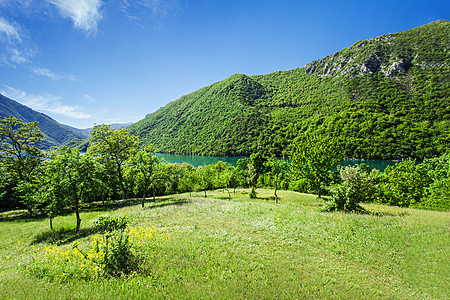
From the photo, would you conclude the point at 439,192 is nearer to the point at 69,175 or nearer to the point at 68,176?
the point at 69,175

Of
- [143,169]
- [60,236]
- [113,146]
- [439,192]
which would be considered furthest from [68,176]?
[439,192]

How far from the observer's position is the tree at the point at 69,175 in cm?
1850

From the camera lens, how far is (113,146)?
38.3 m

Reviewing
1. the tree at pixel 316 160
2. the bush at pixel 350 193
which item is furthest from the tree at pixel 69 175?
the tree at pixel 316 160

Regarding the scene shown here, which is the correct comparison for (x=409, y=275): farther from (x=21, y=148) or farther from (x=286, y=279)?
(x=21, y=148)

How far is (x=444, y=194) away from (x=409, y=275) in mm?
31346

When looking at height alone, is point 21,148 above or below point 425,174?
above

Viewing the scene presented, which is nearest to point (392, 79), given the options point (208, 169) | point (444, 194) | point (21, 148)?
point (444, 194)

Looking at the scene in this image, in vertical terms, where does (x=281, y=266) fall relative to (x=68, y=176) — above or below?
below

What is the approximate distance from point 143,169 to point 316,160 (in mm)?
29386

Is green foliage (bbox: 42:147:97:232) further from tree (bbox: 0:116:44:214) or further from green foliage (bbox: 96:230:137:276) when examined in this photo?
tree (bbox: 0:116:44:214)

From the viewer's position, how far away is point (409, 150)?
120 metres

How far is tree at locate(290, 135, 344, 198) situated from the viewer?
29.8m

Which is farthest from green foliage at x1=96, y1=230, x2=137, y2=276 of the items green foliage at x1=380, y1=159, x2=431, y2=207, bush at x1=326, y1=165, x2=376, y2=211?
green foliage at x1=380, y1=159, x2=431, y2=207
